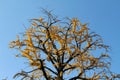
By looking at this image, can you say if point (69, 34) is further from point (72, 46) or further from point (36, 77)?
point (36, 77)

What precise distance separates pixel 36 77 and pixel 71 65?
305 cm

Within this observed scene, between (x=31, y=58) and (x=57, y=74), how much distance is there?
2405mm

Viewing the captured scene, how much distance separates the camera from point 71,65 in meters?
29.0

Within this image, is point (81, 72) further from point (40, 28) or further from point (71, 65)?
point (40, 28)

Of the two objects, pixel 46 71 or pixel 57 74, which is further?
pixel 46 71

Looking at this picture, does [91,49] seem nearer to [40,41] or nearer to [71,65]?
[71,65]

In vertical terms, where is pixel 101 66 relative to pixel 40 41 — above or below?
below

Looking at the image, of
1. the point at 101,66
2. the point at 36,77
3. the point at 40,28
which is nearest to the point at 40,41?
the point at 40,28

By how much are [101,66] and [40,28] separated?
5.64 meters

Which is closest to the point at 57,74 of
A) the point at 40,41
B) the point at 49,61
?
the point at 49,61

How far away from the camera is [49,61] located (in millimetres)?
28609

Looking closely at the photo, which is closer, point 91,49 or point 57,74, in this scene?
point 57,74

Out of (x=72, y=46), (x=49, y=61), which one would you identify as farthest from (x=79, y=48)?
(x=49, y=61)

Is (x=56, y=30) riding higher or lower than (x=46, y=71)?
higher
